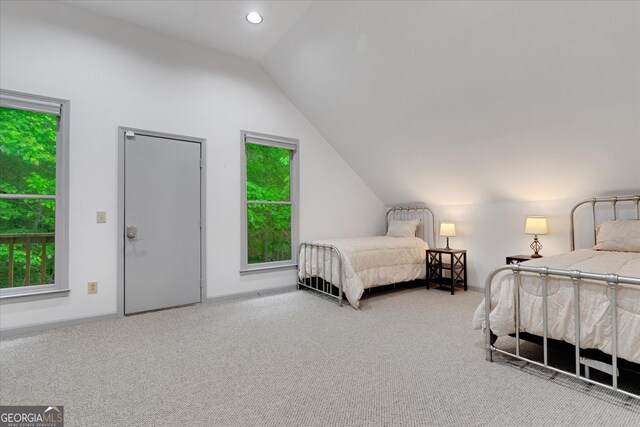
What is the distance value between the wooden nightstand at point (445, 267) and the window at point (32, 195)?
4.26 m

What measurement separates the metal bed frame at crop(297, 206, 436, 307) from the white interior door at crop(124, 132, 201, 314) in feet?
4.52

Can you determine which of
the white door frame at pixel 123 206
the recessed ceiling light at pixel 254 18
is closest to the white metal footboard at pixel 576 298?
the white door frame at pixel 123 206

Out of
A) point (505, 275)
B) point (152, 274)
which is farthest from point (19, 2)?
point (505, 275)

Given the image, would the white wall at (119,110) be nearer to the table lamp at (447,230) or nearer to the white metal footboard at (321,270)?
the white metal footboard at (321,270)

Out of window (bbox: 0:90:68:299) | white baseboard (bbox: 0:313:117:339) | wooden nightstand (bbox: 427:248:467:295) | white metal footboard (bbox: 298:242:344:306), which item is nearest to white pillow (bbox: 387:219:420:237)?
wooden nightstand (bbox: 427:248:467:295)

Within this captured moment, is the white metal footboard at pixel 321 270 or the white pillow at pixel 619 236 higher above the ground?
the white pillow at pixel 619 236

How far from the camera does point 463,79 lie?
2.96 m

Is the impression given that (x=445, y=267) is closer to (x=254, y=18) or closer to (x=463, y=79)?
(x=463, y=79)

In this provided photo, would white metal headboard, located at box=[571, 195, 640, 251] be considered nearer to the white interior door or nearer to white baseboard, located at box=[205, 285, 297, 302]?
white baseboard, located at box=[205, 285, 297, 302]

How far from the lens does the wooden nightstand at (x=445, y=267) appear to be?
432cm

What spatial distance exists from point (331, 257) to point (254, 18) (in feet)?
9.02

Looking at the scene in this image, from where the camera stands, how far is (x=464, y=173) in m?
3.99

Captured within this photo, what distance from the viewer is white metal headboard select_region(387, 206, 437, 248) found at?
4898 mm

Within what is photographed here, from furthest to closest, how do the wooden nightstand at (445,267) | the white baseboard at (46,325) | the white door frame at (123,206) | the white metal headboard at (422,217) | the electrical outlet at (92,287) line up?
the white metal headboard at (422,217)
the wooden nightstand at (445,267)
the white door frame at (123,206)
the electrical outlet at (92,287)
the white baseboard at (46,325)
